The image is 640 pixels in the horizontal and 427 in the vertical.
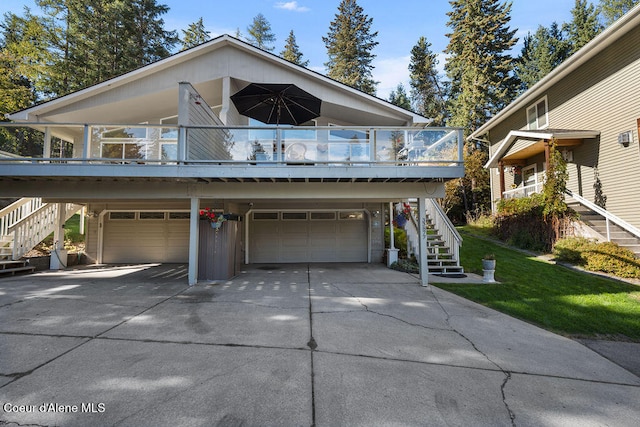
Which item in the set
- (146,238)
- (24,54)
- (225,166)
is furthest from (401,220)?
(24,54)

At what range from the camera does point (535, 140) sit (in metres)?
11.9

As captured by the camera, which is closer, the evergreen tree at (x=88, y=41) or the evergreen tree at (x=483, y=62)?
the evergreen tree at (x=88, y=41)

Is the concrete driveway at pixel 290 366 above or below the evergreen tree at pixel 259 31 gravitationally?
below

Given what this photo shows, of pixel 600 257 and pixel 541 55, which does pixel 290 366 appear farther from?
pixel 541 55

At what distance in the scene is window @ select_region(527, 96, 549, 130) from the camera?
44.7ft

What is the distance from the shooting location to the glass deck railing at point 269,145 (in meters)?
6.86

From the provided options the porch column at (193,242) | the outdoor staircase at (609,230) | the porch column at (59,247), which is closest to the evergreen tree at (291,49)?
the porch column at (59,247)

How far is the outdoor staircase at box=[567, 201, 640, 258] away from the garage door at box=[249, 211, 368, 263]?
729 cm

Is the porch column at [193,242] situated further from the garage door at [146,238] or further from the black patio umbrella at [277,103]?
the garage door at [146,238]

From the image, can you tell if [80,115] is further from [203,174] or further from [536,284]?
[536,284]

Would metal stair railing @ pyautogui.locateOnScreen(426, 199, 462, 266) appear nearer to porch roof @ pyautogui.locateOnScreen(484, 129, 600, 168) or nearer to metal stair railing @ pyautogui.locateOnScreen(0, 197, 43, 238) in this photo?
porch roof @ pyautogui.locateOnScreen(484, 129, 600, 168)

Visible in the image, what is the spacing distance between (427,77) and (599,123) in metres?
25.7

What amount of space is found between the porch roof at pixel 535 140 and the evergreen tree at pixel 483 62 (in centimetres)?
1156

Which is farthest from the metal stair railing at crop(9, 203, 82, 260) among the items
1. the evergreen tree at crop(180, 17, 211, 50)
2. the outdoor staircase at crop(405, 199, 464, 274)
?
the evergreen tree at crop(180, 17, 211, 50)
